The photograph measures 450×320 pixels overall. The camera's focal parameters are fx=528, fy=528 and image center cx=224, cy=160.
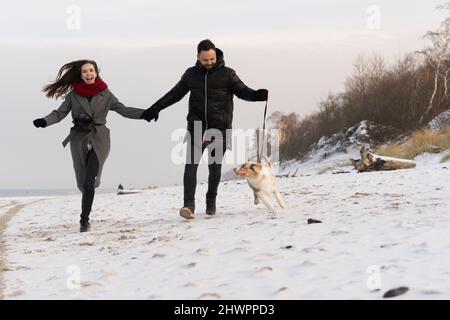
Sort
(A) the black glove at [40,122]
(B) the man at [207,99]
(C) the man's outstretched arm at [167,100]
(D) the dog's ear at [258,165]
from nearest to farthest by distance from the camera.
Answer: (D) the dog's ear at [258,165]
(B) the man at [207,99]
(A) the black glove at [40,122]
(C) the man's outstretched arm at [167,100]

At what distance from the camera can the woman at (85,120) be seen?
7.13 m

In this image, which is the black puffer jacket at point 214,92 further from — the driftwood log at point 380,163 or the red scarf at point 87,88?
the driftwood log at point 380,163

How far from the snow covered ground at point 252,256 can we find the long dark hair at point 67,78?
6.60ft

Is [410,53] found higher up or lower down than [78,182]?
higher up

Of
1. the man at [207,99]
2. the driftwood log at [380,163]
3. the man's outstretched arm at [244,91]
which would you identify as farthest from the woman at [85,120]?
the driftwood log at [380,163]

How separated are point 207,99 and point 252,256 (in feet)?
9.90

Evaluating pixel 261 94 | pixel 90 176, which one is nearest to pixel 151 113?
pixel 90 176

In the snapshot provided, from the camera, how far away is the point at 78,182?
7277mm

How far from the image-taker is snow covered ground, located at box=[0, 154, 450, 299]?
3607mm

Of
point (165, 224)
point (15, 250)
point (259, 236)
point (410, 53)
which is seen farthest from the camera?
point (410, 53)
